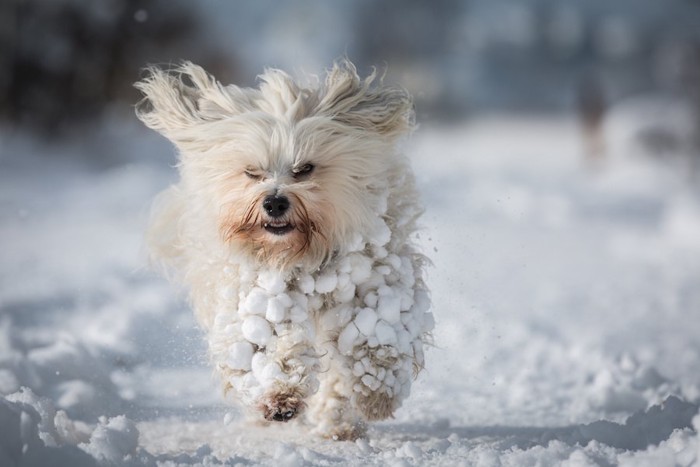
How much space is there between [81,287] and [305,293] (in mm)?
4100

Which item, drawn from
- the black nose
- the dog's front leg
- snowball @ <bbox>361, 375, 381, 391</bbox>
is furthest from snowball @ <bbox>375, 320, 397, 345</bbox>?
the black nose

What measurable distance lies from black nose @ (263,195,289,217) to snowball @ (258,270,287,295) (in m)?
0.24

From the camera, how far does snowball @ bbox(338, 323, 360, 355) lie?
354cm

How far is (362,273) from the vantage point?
3.59m

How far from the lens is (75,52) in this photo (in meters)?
20.8

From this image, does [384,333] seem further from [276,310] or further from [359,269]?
[276,310]

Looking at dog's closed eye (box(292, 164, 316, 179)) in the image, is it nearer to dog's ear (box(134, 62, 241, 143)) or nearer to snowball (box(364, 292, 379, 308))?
dog's ear (box(134, 62, 241, 143))

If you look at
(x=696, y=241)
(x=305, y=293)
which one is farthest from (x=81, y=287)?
(x=696, y=241)

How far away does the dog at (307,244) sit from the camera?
345cm

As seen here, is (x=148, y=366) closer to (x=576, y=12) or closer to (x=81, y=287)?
(x=81, y=287)

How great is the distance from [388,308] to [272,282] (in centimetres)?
48

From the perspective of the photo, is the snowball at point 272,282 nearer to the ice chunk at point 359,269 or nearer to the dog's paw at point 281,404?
the ice chunk at point 359,269

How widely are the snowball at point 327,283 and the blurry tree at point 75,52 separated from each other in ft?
56.8

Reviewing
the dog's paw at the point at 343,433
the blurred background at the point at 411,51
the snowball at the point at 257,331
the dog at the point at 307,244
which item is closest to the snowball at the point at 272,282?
the dog at the point at 307,244
